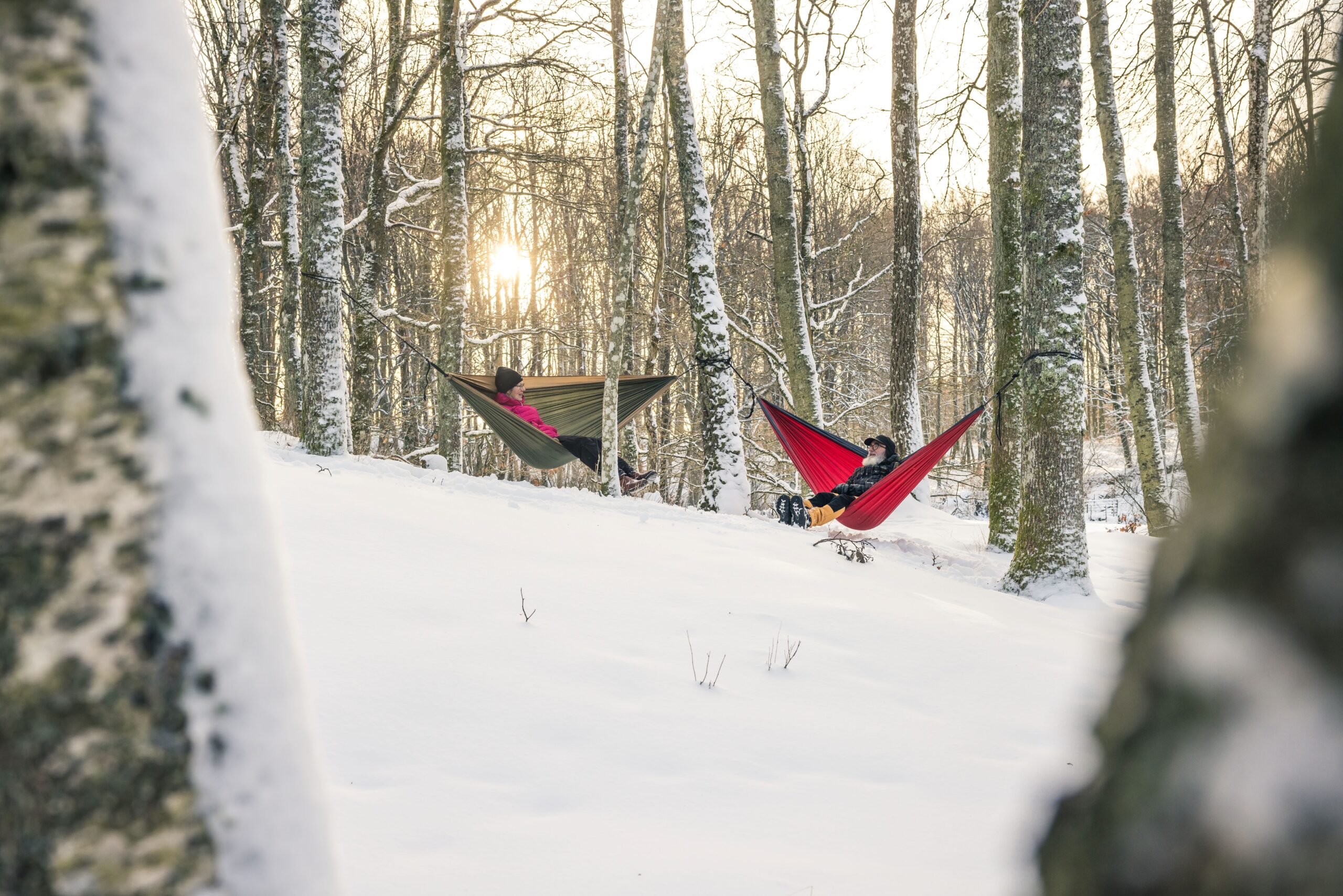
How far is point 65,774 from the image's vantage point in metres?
0.36

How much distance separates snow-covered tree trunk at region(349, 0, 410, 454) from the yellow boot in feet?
15.2

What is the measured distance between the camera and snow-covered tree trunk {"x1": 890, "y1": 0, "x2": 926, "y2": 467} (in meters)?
6.75

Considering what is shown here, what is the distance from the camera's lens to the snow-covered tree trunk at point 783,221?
6.29 m

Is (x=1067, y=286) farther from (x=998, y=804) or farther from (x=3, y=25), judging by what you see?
(x=3, y=25)

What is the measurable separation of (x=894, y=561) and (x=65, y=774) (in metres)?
4.33

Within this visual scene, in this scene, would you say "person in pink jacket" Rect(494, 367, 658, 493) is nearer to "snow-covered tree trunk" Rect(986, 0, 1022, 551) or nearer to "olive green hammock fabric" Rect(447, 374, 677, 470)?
"olive green hammock fabric" Rect(447, 374, 677, 470)

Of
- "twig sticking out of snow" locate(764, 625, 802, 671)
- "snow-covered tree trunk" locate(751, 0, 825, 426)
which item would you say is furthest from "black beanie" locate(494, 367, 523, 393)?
"twig sticking out of snow" locate(764, 625, 802, 671)

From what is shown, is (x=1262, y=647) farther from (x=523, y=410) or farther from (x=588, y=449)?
(x=588, y=449)

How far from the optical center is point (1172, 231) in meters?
6.88

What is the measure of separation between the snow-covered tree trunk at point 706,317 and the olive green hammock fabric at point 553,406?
2.77 feet

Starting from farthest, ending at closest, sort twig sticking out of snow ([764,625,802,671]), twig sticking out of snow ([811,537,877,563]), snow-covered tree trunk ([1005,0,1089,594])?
snow-covered tree trunk ([1005,0,1089,594]) → twig sticking out of snow ([811,537,877,563]) → twig sticking out of snow ([764,625,802,671])

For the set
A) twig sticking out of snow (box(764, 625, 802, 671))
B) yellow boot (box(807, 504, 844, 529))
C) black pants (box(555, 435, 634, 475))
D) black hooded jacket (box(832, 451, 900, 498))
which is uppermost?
black pants (box(555, 435, 634, 475))

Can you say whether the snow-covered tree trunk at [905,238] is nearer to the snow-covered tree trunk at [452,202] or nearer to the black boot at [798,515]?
the black boot at [798,515]

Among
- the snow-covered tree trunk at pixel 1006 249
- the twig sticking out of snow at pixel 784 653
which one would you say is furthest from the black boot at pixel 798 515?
the twig sticking out of snow at pixel 784 653
